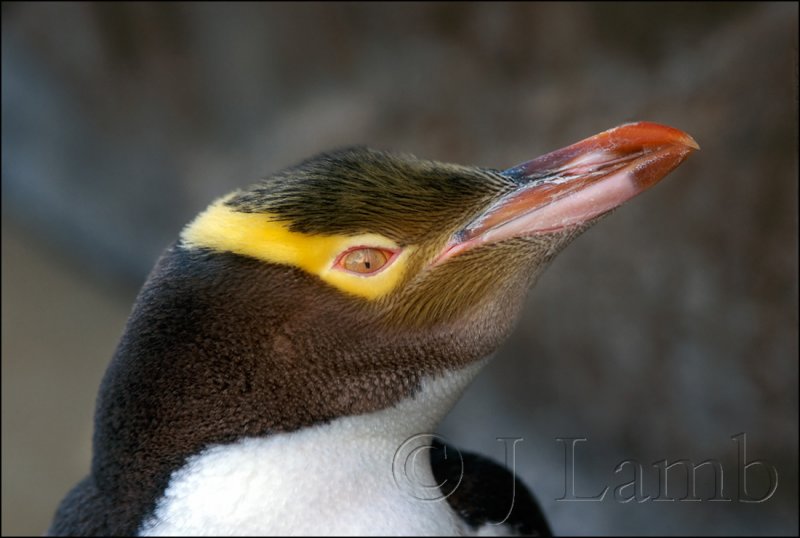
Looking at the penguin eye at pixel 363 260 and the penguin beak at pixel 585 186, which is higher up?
the penguin beak at pixel 585 186

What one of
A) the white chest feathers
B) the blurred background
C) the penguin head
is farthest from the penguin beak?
the blurred background

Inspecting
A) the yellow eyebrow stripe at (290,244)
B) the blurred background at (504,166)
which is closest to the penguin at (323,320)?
the yellow eyebrow stripe at (290,244)

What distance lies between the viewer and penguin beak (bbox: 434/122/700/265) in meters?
1.06

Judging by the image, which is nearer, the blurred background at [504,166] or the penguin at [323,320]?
the penguin at [323,320]

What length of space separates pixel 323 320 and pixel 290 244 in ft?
0.32

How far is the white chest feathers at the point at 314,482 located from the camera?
1.07 m

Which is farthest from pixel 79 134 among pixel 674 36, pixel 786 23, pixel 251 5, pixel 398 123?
pixel 786 23

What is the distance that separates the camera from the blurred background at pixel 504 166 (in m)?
1.96

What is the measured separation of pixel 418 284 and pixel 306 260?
5.4 inches

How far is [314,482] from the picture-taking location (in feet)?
3.57

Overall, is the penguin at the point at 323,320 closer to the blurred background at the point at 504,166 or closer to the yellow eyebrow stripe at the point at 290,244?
the yellow eyebrow stripe at the point at 290,244

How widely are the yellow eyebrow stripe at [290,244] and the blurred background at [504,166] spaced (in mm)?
1078

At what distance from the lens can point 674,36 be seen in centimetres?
199

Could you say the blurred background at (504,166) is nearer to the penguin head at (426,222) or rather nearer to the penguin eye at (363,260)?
the penguin head at (426,222)
